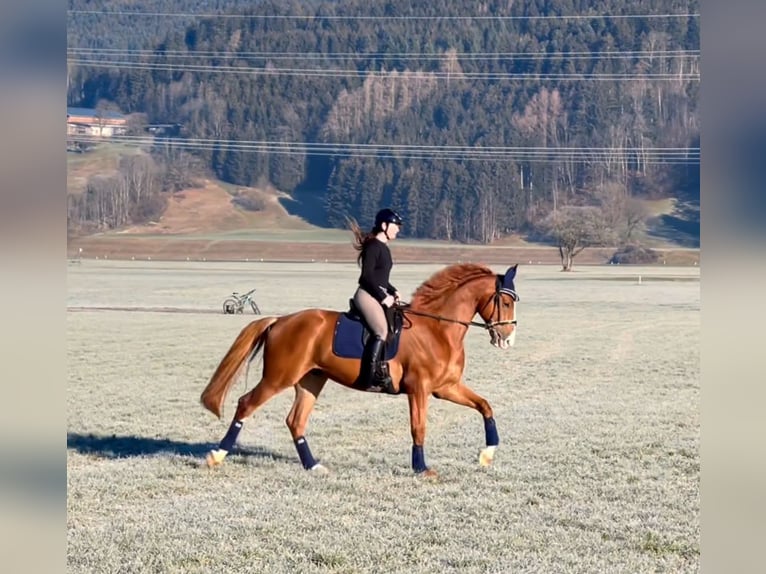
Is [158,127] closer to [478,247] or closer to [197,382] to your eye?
[478,247]

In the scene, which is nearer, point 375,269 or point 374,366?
point 375,269

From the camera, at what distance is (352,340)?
26.0ft

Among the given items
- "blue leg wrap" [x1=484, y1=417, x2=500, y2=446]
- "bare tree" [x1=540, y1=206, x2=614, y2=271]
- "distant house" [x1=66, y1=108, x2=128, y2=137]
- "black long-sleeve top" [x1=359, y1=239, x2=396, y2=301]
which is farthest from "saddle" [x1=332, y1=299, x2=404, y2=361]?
"distant house" [x1=66, y1=108, x2=128, y2=137]

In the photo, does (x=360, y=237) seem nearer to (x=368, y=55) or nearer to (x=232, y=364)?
(x=232, y=364)

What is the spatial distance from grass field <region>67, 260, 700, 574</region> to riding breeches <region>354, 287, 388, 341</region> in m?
1.16

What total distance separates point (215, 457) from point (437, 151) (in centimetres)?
8502

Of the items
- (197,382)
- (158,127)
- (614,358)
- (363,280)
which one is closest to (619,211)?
(158,127)

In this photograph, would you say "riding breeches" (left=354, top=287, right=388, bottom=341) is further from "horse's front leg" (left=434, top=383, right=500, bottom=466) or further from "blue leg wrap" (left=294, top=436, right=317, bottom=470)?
"blue leg wrap" (left=294, top=436, right=317, bottom=470)

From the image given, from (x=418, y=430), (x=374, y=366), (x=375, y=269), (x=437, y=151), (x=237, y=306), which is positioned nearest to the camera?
(x=375, y=269)

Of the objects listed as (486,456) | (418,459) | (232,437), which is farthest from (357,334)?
(486,456)

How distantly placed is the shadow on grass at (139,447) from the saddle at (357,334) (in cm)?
145

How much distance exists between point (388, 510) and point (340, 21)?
370ft

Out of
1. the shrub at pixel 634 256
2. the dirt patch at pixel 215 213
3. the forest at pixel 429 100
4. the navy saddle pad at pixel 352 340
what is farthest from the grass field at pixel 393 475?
the dirt patch at pixel 215 213

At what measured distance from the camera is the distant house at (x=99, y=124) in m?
93.4
